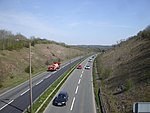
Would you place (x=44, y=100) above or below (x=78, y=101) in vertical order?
above

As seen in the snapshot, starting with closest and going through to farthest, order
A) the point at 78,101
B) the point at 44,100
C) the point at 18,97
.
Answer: the point at 44,100, the point at 78,101, the point at 18,97

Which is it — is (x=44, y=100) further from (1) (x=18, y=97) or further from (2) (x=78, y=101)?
(1) (x=18, y=97)

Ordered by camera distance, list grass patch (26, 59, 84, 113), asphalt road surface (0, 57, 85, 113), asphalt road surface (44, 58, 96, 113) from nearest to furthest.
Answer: grass patch (26, 59, 84, 113)
asphalt road surface (44, 58, 96, 113)
asphalt road surface (0, 57, 85, 113)

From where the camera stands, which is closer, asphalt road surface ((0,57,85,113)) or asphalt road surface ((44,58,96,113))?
asphalt road surface ((44,58,96,113))

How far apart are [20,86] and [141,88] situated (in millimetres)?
21019

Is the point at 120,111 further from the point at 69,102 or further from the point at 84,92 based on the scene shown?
the point at 84,92

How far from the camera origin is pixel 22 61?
73.4m

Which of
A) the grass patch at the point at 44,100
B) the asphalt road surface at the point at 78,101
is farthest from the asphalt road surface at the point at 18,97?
the asphalt road surface at the point at 78,101

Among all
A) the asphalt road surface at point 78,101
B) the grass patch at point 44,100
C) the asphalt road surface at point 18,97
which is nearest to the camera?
the grass patch at point 44,100

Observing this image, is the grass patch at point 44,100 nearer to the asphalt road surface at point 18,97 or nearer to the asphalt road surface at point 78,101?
the asphalt road surface at point 78,101

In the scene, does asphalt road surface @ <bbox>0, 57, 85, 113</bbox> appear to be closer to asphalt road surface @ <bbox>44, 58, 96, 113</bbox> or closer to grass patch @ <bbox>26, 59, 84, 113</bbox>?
grass patch @ <bbox>26, 59, 84, 113</bbox>

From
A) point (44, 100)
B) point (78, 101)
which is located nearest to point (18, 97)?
point (44, 100)

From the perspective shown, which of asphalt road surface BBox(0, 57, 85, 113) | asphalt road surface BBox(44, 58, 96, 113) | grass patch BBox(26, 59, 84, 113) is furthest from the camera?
asphalt road surface BBox(0, 57, 85, 113)

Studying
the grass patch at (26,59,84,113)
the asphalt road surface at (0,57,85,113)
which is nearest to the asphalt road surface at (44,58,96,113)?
the grass patch at (26,59,84,113)
